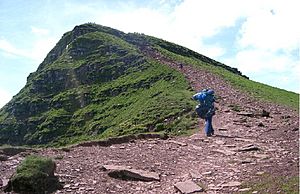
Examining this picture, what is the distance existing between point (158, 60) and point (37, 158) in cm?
5232

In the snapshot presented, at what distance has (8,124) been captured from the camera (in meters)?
68.4

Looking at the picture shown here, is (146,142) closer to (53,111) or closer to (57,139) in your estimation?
(57,139)

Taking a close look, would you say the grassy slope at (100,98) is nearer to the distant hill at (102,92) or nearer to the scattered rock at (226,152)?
the distant hill at (102,92)

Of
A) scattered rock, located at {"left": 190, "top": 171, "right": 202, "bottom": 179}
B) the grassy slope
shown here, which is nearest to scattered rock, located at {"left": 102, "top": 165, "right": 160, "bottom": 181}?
scattered rock, located at {"left": 190, "top": 171, "right": 202, "bottom": 179}

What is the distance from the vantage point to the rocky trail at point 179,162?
442 inches

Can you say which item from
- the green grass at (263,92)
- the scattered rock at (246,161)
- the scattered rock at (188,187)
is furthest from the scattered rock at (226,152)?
the green grass at (263,92)

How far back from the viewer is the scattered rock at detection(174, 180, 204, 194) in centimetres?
1069

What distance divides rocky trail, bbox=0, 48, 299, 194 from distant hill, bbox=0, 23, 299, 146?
10956 mm

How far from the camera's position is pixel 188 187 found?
35.9ft

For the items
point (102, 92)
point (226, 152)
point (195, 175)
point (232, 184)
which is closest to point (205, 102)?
point (226, 152)

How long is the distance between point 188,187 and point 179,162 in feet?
12.0

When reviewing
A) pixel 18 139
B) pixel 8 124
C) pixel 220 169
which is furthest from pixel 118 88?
pixel 220 169

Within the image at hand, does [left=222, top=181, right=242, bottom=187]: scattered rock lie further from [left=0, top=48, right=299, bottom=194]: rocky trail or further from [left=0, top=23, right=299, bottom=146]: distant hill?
[left=0, top=23, right=299, bottom=146]: distant hill

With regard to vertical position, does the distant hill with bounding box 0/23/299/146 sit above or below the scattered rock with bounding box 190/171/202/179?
above
